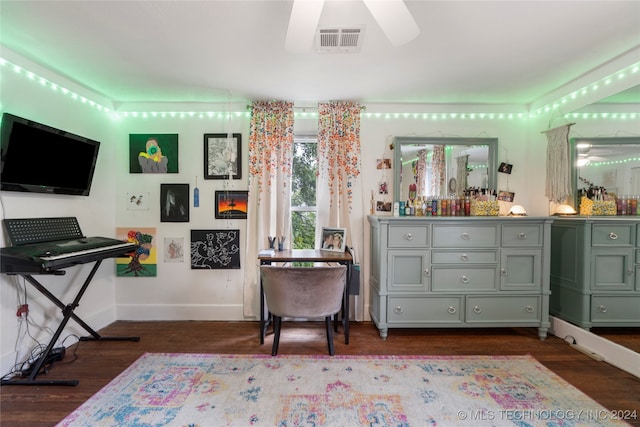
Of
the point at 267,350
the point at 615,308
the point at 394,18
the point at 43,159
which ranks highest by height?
the point at 394,18

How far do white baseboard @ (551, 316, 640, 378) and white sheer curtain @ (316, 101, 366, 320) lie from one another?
188 centimetres

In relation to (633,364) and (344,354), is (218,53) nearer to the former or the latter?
(344,354)

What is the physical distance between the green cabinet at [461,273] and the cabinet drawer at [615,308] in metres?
0.33

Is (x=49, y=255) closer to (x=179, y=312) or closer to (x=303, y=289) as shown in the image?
(x=179, y=312)

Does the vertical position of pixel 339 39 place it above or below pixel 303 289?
above

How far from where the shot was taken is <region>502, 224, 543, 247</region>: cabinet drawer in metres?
2.61

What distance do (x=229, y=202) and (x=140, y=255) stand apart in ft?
3.77

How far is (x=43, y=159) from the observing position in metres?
2.20

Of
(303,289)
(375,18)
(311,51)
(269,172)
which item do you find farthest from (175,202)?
(375,18)

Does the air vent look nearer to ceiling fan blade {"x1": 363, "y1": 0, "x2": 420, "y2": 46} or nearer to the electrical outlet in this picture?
ceiling fan blade {"x1": 363, "y1": 0, "x2": 420, "y2": 46}

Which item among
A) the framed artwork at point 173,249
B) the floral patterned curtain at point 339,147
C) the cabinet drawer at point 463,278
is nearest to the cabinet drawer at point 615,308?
the cabinet drawer at point 463,278

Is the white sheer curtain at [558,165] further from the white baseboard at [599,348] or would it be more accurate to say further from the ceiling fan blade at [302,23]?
the ceiling fan blade at [302,23]

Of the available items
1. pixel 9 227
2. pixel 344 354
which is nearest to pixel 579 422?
pixel 344 354

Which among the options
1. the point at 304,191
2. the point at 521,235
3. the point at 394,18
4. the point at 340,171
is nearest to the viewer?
the point at 394,18
